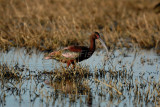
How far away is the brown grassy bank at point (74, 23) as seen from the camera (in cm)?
1310

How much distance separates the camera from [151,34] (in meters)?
14.5

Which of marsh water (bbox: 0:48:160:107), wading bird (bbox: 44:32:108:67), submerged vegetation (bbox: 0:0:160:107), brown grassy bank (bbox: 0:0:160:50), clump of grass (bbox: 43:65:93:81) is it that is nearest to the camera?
marsh water (bbox: 0:48:160:107)

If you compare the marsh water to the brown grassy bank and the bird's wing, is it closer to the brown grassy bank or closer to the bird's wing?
the bird's wing

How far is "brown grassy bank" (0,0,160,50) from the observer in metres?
13.1

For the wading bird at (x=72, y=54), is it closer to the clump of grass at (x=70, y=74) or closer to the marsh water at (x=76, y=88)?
the marsh water at (x=76, y=88)

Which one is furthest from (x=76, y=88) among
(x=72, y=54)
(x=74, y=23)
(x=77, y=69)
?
(x=74, y=23)

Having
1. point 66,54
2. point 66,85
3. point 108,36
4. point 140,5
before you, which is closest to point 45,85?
point 66,85

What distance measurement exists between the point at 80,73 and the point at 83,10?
35.3 feet

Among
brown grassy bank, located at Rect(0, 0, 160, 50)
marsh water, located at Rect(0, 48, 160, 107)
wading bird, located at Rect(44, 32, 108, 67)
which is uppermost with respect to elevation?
brown grassy bank, located at Rect(0, 0, 160, 50)

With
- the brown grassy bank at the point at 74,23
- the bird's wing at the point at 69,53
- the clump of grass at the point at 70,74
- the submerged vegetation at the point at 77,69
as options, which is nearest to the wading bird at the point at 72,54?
the bird's wing at the point at 69,53

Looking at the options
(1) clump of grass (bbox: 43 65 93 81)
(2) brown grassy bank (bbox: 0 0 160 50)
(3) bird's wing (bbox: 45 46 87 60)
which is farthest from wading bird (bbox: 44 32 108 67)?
(2) brown grassy bank (bbox: 0 0 160 50)

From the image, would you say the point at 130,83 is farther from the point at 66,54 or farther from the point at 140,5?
the point at 140,5

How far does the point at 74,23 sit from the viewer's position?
13.3 meters

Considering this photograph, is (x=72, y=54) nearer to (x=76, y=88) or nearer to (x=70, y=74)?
(x=70, y=74)
